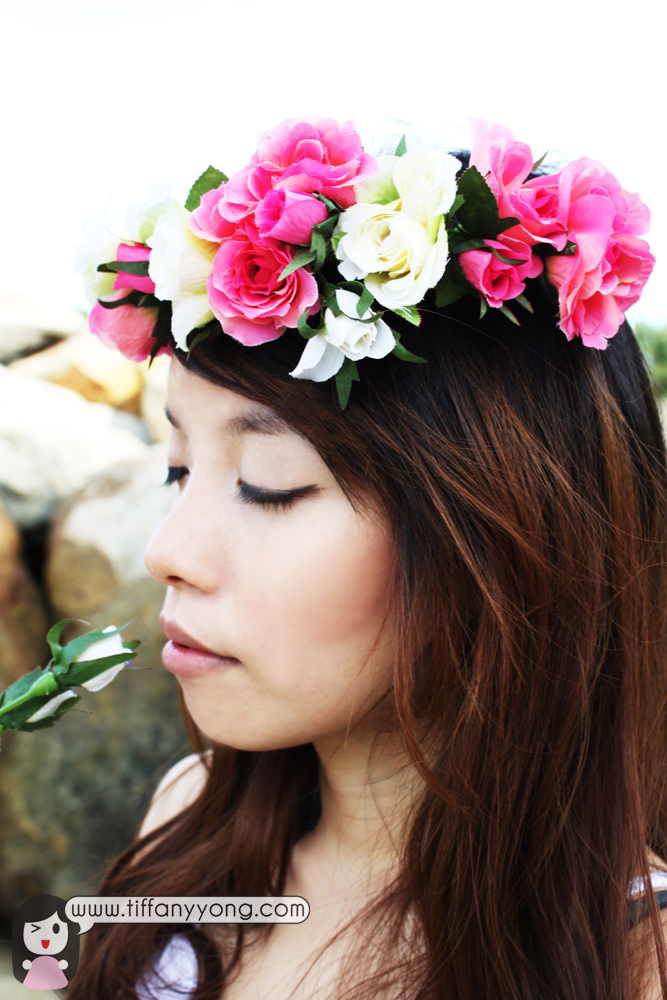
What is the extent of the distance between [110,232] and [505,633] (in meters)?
1.00

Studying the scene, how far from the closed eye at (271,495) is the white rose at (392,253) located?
1.00ft

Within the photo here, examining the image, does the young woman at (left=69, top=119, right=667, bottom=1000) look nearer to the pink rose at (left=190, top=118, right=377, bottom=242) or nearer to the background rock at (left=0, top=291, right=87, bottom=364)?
the pink rose at (left=190, top=118, right=377, bottom=242)

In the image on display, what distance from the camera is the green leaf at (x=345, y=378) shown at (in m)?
1.03

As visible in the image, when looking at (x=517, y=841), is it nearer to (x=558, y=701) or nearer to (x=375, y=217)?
(x=558, y=701)

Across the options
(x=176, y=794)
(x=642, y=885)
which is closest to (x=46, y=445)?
(x=176, y=794)

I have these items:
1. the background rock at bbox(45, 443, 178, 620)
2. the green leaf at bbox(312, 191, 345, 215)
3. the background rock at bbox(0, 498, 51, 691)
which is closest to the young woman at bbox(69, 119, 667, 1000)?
the green leaf at bbox(312, 191, 345, 215)

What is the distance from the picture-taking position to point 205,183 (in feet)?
3.70

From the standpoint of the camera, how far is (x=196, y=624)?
1.13 m

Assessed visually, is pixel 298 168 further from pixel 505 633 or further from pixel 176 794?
pixel 176 794

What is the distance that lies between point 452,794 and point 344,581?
0.40m

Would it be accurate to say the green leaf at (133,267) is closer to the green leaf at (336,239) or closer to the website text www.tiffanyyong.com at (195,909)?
the green leaf at (336,239)

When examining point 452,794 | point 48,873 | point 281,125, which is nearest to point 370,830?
point 452,794

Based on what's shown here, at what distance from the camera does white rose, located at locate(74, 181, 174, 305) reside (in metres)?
1.21

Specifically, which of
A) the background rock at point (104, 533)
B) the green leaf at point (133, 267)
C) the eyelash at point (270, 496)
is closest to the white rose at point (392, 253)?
the eyelash at point (270, 496)
